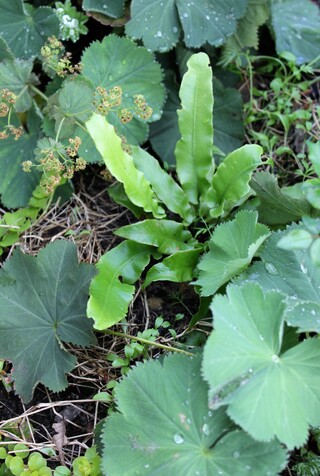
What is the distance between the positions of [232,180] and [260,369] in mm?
554

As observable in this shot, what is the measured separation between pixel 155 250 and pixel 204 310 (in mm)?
209

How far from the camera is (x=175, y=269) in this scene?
4.73ft

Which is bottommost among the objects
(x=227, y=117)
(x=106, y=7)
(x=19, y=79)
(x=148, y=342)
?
(x=148, y=342)

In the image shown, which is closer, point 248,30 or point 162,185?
point 162,185

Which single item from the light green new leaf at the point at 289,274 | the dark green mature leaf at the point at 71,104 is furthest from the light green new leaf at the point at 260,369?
the dark green mature leaf at the point at 71,104

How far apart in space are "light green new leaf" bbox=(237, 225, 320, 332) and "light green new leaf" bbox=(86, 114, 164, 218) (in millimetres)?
327

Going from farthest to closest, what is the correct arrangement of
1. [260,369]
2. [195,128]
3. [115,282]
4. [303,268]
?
1. [195,128]
2. [115,282]
3. [303,268]
4. [260,369]

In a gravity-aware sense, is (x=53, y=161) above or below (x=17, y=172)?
above

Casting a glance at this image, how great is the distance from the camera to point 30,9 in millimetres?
1712

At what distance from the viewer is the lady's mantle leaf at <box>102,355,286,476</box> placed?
1050mm

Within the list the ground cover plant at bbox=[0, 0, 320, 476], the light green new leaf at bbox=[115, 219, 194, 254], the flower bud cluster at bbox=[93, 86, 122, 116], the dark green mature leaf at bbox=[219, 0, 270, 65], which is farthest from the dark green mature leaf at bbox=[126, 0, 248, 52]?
the light green new leaf at bbox=[115, 219, 194, 254]

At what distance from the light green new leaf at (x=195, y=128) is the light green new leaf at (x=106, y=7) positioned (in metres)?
0.39

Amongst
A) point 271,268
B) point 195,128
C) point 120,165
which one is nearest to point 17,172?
point 120,165

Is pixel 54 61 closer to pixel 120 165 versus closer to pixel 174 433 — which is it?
pixel 120 165
